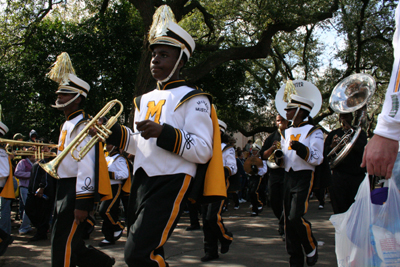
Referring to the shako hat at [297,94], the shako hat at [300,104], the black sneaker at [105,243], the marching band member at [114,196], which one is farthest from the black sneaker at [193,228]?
the shako hat at [300,104]

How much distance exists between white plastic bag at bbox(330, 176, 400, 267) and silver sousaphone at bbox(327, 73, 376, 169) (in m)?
3.00

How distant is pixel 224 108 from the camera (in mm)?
19109

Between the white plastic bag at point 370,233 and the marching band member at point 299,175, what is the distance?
2136mm

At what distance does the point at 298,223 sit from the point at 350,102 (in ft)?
7.69

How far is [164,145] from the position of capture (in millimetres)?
2527

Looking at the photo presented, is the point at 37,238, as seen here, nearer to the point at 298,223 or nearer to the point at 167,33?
the point at 298,223

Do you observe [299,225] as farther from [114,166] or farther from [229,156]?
[114,166]

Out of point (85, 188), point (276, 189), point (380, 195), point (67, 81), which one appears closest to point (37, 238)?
point (67, 81)

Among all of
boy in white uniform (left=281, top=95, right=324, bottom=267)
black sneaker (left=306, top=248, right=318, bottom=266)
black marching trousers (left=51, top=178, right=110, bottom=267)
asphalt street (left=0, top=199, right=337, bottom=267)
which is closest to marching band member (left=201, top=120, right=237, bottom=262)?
asphalt street (left=0, top=199, right=337, bottom=267)

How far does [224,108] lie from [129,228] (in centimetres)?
1661

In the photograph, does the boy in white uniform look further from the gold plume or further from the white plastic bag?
the gold plume

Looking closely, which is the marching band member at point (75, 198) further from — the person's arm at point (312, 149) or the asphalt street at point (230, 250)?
the person's arm at point (312, 149)

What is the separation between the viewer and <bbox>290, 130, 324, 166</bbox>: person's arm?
4707 millimetres

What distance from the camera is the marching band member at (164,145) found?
2490 millimetres
